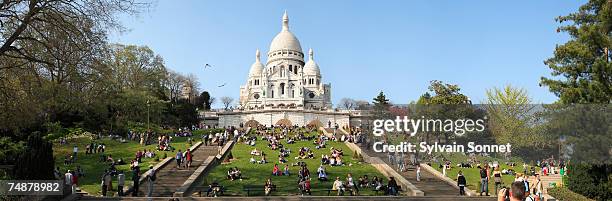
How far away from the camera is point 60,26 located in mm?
13828

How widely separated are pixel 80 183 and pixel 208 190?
20.4 ft

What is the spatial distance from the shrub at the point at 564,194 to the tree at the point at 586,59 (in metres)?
3.16

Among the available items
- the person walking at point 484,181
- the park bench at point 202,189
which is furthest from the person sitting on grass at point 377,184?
the park bench at point 202,189

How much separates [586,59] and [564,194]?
16.2 feet

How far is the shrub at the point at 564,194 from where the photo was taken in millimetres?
A: 18225

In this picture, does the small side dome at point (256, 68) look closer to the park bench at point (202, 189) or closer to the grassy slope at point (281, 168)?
the grassy slope at point (281, 168)

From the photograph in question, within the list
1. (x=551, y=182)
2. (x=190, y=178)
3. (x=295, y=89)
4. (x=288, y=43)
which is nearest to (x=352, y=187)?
(x=190, y=178)

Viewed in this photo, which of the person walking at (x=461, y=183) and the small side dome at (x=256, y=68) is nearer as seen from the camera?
the person walking at (x=461, y=183)

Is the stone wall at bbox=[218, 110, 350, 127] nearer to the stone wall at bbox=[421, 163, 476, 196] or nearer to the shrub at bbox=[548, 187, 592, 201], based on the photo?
the stone wall at bbox=[421, 163, 476, 196]

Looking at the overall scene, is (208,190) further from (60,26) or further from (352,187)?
(60,26)

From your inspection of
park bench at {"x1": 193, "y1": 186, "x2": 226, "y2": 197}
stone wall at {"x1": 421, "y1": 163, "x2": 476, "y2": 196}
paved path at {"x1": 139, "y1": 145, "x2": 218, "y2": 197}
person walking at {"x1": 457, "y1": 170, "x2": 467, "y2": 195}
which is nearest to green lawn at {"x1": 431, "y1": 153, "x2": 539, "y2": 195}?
stone wall at {"x1": 421, "y1": 163, "x2": 476, "y2": 196}

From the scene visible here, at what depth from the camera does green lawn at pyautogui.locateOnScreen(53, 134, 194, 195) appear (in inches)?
851

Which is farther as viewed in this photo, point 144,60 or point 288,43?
point 288,43

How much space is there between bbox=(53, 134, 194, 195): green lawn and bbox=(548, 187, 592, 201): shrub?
50.4ft
